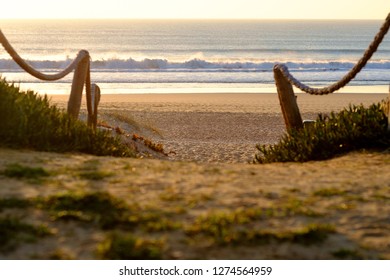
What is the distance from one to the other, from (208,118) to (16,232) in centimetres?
1769

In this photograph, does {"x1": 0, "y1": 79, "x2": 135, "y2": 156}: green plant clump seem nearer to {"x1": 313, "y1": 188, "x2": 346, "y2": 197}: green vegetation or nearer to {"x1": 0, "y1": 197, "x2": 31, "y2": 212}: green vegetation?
{"x1": 0, "y1": 197, "x2": 31, "y2": 212}: green vegetation

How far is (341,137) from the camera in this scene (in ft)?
27.9

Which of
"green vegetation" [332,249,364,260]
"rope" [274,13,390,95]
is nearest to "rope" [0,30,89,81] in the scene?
"rope" [274,13,390,95]

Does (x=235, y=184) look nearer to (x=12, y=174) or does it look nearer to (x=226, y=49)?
(x=12, y=174)

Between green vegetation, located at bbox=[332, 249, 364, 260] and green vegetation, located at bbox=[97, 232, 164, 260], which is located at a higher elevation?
green vegetation, located at bbox=[332, 249, 364, 260]

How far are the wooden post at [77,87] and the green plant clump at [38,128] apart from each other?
1455mm

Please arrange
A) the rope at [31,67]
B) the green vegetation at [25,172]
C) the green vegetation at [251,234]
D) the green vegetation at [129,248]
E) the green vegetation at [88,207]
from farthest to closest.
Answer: the rope at [31,67], the green vegetation at [25,172], the green vegetation at [88,207], the green vegetation at [251,234], the green vegetation at [129,248]

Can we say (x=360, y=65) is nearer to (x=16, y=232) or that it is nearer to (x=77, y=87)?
(x=77, y=87)

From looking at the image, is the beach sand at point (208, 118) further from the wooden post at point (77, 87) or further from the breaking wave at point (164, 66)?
the breaking wave at point (164, 66)

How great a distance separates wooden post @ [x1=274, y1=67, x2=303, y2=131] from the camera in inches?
423

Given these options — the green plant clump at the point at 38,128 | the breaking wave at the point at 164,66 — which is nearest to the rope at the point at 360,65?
the green plant clump at the point at 38,128

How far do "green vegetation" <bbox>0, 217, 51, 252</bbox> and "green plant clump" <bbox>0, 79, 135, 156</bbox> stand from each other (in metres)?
2.88

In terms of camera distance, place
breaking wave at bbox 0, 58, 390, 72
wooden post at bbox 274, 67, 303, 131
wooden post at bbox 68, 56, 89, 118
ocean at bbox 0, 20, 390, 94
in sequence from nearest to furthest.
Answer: wooden post at bbox 68, 56, 89, 118
wooden post at bbox 274, 67, 303, 131
ocean at bbox 0, 20, 390, 94
breaking wave at bbox 0, 58, 390, 72

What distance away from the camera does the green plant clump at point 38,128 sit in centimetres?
774
